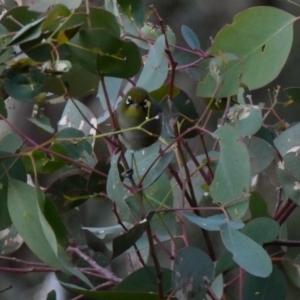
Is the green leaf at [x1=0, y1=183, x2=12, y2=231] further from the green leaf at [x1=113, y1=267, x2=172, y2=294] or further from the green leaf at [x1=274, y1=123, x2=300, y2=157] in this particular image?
the green leaf at [x1=274, y1=123, x2=300, y2=157]

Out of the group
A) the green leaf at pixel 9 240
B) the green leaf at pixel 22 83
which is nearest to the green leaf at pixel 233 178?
the green leaf at pixel 22 83

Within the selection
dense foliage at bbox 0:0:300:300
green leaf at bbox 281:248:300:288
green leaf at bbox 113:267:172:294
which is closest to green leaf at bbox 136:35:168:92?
dense foliage at bbox 0:0:300:300

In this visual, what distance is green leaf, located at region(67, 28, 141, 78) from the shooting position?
0.51 metres

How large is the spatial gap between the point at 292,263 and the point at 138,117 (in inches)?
12.4

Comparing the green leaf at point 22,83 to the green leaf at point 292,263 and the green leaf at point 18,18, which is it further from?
the green leaf at point 292,263

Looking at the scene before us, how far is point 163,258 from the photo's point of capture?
4.55 feet

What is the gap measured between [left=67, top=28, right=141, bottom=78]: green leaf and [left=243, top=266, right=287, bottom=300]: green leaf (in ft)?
1.08

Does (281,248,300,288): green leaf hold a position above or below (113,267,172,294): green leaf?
below

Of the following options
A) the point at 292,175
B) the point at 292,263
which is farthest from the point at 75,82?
the point at 292,263

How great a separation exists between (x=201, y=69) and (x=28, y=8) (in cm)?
27

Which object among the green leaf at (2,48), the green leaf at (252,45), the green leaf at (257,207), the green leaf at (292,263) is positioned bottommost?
the green leaf at (292,263)

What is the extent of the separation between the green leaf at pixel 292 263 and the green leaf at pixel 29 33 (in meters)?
0.51

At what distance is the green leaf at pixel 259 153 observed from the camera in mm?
720

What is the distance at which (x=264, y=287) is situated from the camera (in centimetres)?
69
